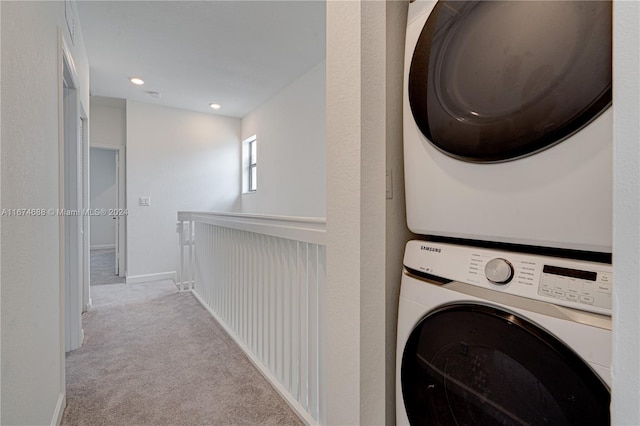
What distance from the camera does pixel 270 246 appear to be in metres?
1.73

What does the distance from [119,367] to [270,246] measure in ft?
4.26

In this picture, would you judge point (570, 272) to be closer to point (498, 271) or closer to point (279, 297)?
point (498, 271)

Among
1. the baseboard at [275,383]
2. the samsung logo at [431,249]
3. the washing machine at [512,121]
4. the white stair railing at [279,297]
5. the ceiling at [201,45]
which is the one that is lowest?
the baseboard at [275,383]

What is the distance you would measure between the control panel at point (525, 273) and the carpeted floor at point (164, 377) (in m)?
1.20

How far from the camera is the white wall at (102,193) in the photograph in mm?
6762

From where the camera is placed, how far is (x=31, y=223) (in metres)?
1.06

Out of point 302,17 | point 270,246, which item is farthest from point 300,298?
point 302,17

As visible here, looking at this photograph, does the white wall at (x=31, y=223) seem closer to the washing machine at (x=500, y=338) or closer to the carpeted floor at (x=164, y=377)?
the carpeted floor at (x=164, y=377)

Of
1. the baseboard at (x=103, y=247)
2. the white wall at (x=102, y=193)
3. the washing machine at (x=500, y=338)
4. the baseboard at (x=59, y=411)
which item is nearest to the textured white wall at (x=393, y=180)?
the washing machine at (x=500, y=338)

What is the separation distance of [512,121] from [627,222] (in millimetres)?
391

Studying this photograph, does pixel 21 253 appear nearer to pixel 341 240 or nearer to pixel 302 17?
pixel 341 240

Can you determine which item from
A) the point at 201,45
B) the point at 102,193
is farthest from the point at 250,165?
the point at 102,193

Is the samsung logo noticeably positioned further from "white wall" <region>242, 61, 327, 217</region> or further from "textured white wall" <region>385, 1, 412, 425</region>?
"white wall" <region>242, 61, 327, 217</region>

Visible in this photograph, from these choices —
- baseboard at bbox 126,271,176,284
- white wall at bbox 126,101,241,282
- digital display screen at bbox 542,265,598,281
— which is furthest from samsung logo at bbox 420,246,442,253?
white wall at bbox 126,101,241,282
